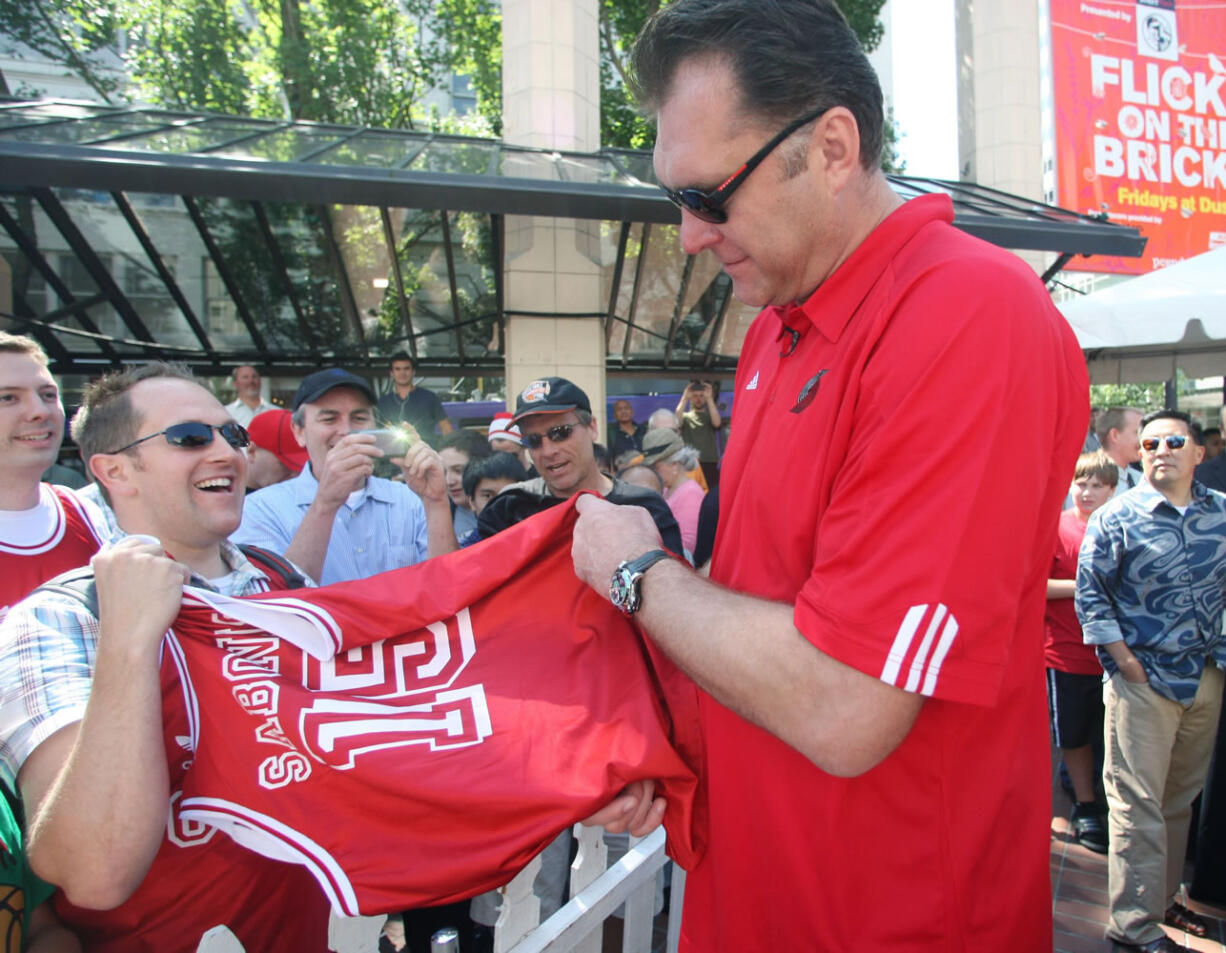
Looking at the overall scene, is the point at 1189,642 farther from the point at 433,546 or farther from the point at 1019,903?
the point at 433,546

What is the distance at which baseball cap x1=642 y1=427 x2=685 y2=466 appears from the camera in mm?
6258

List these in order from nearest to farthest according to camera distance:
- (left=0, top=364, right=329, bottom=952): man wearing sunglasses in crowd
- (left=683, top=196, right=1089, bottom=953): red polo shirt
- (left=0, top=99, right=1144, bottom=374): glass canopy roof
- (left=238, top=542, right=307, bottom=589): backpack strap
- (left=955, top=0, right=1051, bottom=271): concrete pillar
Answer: (left=683, top=196, right=1089, bottom=953): red polo shirt, (left=0, top=364, right=329, bottom=952): man wearing sunglasses in crowd, (left=238, top=542, right=307, bottom=589): backpack strap, (left=0, top=99, right=1144, bottom=374): glass canopy roof, (left=955, top=0, right=1051, bottom=271): concrete pillar

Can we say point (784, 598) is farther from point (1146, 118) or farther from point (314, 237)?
point (1146, 118)

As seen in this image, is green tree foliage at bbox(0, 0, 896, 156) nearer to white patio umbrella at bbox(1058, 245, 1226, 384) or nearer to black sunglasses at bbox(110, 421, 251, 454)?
white patio umbrella at bbox(1058, 245, 1226, 384)

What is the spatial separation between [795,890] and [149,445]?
1.96 meters

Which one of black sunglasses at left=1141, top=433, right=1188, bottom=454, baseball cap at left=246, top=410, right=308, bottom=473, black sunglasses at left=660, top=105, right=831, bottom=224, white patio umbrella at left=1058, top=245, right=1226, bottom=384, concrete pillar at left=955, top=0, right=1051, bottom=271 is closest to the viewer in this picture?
black sunglasses at left=660, top=105, right=831, bottom=224

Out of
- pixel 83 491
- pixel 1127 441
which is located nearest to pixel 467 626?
pixel 83 491

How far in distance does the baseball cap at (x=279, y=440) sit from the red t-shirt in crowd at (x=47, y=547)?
2.18 m

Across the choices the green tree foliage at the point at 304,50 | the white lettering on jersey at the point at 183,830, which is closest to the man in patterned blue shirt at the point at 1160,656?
the white lettering on jersey at the point at 183,830

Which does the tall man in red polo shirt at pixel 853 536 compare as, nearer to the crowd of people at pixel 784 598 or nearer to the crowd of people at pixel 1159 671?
the crowd of people at pixel 784 598

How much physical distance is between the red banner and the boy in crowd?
37.2 ft

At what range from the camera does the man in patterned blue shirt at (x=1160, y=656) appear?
12.1ft

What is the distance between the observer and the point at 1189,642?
3754 millimetres

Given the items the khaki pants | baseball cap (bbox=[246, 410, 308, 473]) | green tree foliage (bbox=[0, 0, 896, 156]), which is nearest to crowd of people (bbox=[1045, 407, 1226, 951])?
the khaki pants
